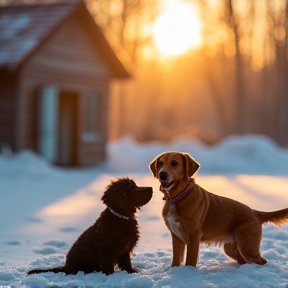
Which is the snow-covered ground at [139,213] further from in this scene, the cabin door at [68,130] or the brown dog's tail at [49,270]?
the cabin door at [68,130]

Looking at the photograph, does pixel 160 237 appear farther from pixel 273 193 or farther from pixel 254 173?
pixel 254 173

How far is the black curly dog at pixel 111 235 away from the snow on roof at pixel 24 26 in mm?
10910

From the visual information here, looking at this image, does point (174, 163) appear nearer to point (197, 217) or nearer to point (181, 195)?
point (181, 195)

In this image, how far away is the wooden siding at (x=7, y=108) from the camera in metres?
16.5

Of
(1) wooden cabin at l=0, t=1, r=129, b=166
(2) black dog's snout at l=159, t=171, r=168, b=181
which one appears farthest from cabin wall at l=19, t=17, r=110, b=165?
(2) black dog's snout at l=159, t=171, r=168, b=181

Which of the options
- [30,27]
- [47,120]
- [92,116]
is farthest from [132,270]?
[92,116]

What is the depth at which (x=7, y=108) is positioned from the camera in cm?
1656

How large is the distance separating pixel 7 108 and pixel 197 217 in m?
12.4

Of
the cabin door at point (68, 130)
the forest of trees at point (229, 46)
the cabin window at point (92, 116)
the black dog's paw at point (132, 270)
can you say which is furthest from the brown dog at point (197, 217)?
the forest of trees at point (229, 46)

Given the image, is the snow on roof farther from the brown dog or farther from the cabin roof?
the brown dog

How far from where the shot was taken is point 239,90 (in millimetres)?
29828

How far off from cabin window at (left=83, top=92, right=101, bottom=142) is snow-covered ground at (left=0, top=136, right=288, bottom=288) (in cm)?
134

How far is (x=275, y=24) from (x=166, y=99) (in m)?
41.0

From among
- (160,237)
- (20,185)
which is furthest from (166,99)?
(160,237)
